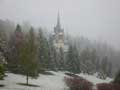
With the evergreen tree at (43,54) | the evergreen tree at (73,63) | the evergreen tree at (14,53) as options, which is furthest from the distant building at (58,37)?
the evergreen tree at (14,53)

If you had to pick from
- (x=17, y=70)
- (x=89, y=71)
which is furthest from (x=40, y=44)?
(x=89, y=71)

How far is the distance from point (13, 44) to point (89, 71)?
24108 mm

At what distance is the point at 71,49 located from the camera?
51594 millimetres

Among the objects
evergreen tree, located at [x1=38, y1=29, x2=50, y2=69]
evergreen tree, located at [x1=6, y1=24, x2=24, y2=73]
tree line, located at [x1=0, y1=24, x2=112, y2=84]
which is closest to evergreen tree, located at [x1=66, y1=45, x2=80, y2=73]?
tree line, located at [x1=0, y1=24, x2=112, y2=84]

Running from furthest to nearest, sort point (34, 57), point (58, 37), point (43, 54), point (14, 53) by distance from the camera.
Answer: point (58, 37) < point (43, 54) < point (14, 53) < point (34, 57)

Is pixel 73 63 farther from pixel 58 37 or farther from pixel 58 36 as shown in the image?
pixel 58 36

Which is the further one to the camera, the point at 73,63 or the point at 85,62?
the point at 85,62

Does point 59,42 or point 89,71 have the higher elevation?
point 59,42

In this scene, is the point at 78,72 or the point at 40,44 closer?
the point at 40,44

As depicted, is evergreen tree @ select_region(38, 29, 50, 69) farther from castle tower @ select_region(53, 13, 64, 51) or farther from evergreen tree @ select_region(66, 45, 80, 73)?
castle tower @ select_region(53, 13, 64, 51)

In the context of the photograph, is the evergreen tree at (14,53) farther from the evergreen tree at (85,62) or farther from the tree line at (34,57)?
the evergreen tree at (85,62)

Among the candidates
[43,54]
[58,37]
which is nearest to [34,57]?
[43,54]

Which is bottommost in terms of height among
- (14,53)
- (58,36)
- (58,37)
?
(14,53)

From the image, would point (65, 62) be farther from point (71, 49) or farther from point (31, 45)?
point (31, 45)
